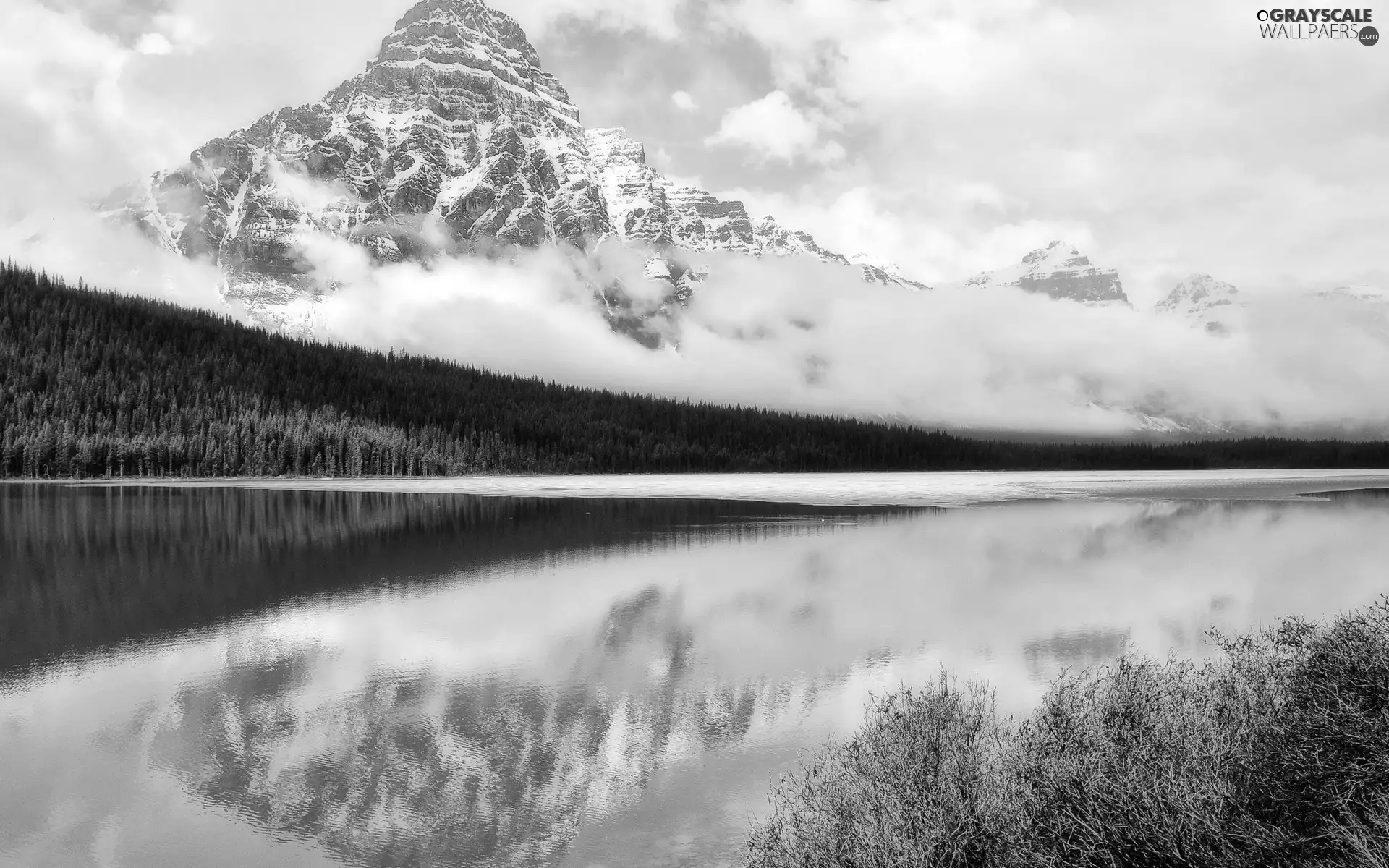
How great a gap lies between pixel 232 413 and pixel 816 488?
101211mm

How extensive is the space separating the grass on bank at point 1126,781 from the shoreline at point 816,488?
62031 millimetres

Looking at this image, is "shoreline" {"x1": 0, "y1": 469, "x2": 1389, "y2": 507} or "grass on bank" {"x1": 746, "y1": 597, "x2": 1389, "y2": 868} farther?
"shoreline" {"x1": 0, "y1": 469, "x2": 1389, "y2": 507}

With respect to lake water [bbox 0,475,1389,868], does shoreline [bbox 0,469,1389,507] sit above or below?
above

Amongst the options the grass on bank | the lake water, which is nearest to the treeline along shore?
the lake water

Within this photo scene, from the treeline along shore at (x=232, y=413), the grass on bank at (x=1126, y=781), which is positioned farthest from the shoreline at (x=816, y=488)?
the grass on bank at (x=1126, y=781)

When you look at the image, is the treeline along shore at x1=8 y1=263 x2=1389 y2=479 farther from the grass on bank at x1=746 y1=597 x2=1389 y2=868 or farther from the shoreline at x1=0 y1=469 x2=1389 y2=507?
the grass on bank at x1=746 y1=597 x2=1389 y2=868

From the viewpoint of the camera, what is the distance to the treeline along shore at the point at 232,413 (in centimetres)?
14375

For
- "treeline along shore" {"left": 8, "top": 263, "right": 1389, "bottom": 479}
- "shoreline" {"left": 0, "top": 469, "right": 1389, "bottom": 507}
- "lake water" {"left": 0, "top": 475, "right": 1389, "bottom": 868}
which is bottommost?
"lake water" {"left": 0, "top": 475, "right": 1389, "bottom": 868}

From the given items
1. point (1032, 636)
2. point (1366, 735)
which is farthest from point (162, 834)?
point (1032, 636)

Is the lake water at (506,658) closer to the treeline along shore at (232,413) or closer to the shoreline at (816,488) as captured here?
the shoreline at (816,488)

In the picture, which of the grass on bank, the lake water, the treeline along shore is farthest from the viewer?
the treeline along shore

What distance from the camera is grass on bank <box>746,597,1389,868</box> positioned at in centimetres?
1011

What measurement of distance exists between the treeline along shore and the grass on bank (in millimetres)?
148163

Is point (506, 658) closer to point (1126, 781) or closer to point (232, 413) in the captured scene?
point (1126, 781)
